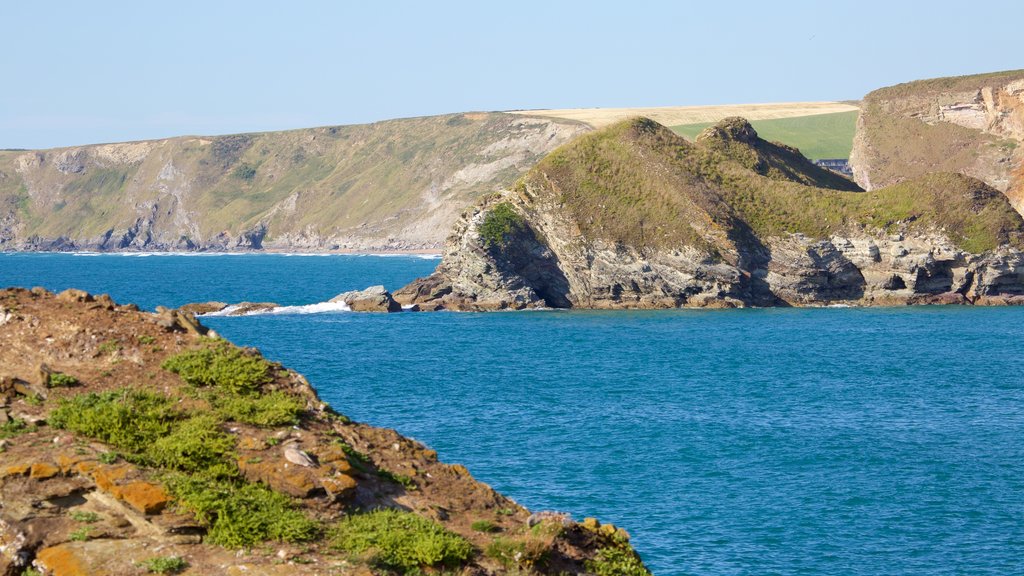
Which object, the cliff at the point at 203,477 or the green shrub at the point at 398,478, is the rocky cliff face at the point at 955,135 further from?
the green shrub at the point at 398,478

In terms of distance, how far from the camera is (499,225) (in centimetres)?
11681

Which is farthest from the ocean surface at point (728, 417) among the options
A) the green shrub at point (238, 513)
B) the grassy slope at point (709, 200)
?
the green shrub at point (238, 513)

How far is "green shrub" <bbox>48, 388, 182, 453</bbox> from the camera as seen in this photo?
66.2 feet

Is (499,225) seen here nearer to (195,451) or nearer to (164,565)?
(195,451)

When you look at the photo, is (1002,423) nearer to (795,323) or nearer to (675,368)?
(675,368)

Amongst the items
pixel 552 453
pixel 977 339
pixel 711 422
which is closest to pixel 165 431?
pixel 552 453

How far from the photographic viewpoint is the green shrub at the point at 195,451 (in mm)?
19719

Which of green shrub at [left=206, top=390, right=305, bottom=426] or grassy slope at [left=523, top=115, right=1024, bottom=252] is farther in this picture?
grassy slope at [left=523, top=115, right=1024, bottom=252]

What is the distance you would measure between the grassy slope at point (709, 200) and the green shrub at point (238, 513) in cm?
9780

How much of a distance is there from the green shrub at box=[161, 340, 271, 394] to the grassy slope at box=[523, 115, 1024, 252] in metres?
94.0

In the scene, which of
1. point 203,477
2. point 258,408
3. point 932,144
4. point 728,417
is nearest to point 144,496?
point 203,477

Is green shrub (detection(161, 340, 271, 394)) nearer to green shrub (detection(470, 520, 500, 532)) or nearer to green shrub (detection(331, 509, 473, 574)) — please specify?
green shrub (detection(331, 509, 473, 574))

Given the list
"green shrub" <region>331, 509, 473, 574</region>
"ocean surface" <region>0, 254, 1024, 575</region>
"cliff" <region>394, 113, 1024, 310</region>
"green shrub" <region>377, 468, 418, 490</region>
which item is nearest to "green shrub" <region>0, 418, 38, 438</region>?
"green shrub" <region>331, 509, 473, 574</region>

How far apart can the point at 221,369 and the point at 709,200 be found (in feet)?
339
